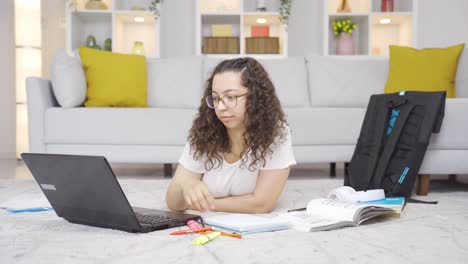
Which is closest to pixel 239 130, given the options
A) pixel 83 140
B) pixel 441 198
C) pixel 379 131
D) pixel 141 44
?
pixel 379 131

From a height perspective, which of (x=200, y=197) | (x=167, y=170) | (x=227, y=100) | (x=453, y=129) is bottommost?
(x=167, y=170)

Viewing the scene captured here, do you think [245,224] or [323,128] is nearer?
[245,224]

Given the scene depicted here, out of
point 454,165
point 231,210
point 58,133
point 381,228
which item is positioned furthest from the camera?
point 58,133

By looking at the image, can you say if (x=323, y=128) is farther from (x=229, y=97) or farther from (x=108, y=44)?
(x=108, y=44)

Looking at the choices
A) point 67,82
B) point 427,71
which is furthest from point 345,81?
point 67,82

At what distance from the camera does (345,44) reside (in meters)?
5.18

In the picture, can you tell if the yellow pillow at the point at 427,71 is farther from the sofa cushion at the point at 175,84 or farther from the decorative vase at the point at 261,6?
the decorative vase at the point at 261,6

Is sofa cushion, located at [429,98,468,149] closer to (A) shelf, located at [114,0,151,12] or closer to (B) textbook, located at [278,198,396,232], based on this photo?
(B) textbook, located at [278,198,396,232]

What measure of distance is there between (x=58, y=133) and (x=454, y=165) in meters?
2.23

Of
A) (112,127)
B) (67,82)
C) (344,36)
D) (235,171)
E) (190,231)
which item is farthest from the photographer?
(344,36)

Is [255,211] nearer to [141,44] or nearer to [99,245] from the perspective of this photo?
[99,245]

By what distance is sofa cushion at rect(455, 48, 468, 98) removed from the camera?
11.5ft

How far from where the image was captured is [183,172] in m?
1.91

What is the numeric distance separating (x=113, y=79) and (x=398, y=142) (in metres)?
Result: 1.98
